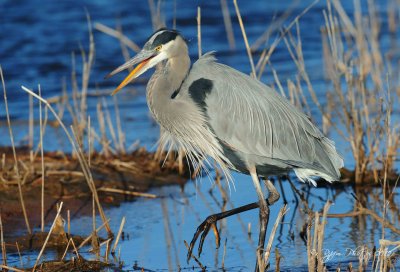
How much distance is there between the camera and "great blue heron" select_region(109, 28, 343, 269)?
6164mm

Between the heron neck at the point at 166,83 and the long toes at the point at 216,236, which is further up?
the heron neck at the point at 166,83

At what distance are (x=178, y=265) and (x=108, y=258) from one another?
484mm

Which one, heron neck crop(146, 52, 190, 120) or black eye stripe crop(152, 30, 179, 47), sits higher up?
black eye stripe crop(152, 30, 179, 47)

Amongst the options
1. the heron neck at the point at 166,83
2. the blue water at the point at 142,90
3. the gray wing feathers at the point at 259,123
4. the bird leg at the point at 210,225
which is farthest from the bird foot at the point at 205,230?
the heron neck at the point at 166,83

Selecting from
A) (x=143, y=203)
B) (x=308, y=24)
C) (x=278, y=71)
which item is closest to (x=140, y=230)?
(x=143, y=203)

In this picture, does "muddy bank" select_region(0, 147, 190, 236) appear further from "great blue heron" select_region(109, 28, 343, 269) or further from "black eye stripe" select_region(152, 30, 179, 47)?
"black eye stripe" select_region(152, 30, 179, 47)

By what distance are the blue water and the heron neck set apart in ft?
3.30

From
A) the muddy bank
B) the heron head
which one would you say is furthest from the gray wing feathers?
the muddy bank

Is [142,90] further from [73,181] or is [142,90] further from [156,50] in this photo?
[156,50]

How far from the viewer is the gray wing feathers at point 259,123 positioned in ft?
20.4

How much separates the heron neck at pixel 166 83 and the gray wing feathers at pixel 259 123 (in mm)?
95

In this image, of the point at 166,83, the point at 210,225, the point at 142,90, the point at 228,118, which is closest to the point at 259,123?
the point at 228,118

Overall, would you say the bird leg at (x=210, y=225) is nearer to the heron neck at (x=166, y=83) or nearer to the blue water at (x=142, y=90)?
the blue water at (x=142, y=90)

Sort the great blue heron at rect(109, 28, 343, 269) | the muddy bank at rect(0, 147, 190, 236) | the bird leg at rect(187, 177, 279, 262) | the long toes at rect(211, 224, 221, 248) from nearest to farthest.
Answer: the bird leg at rect(187, 177, 279, 262) → the long toes at rect(211, 224, 221, 248) → the great blue heron at rect(109, 28, 343, 269) → the muddy bank at rect(0, 147, 190, 236)
